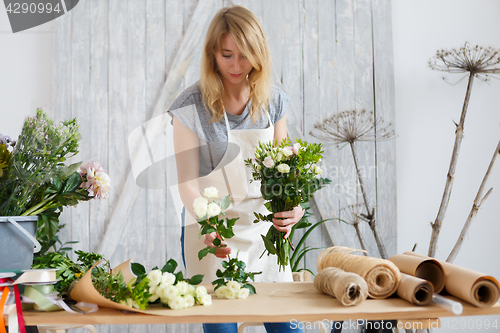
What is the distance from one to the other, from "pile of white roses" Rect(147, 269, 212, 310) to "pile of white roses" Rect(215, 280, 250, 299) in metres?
0.06

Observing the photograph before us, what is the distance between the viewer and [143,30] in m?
2.42

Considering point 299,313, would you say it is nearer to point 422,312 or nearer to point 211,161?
point 422,312

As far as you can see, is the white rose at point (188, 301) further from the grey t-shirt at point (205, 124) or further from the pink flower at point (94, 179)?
the grey t-shirt at point (205, 124)

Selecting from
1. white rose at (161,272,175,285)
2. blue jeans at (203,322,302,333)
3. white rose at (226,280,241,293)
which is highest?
white rose at (161,272,175,285)

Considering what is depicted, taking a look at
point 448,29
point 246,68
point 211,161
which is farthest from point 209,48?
point 448,29

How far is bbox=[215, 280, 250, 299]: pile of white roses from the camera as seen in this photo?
0.93 meters

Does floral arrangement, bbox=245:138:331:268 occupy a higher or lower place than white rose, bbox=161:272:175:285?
higher

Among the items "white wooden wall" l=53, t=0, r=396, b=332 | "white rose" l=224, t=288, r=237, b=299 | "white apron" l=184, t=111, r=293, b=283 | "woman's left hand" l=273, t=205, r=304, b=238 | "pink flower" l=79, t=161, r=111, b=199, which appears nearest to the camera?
"white rose" l=224, t=288, r=237, b=299

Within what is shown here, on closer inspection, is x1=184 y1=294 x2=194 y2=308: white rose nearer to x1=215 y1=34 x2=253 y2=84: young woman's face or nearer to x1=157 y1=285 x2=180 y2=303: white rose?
x1=157 y1=285 x2=180 y2=303: white rose

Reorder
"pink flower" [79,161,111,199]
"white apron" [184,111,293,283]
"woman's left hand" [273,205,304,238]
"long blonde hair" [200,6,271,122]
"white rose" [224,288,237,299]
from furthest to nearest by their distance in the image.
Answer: "white apron" [184,111,293,283], "long blonde hair" [200,6,271,122], "woman's left hand" [273,205,304,238], "pink flower" [79,161,111,199], "white rose" [224,288,237,299]

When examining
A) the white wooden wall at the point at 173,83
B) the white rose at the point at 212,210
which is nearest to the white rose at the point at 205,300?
the white rose at the point at 212,210

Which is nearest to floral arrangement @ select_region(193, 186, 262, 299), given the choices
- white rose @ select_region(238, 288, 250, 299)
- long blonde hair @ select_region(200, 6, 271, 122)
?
white rose @ select_region(238, 288, 250, 299)

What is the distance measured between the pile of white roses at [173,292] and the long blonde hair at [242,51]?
774mm

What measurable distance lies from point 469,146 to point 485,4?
89cm
